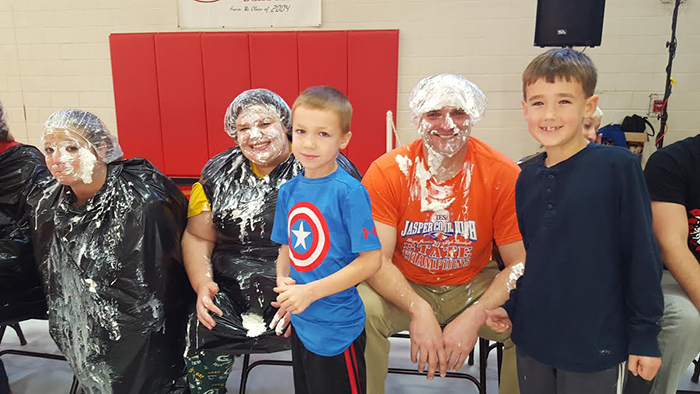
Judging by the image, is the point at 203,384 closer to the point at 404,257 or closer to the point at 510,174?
the point at 404,257

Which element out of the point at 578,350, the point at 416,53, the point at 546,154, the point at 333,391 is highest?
the point at 416,53

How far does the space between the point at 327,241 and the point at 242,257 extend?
64 centimetres

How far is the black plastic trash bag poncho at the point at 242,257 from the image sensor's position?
146 cm

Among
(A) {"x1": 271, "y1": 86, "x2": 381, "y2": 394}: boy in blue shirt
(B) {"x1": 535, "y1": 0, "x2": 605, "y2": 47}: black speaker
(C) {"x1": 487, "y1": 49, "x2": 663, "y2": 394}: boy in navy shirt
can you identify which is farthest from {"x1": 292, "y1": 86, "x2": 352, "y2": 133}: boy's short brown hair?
(B) {"x1": 535, "y1": 0, "x2": 605, "y2": 47}: black speaker

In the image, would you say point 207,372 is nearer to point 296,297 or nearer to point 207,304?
point 207,304

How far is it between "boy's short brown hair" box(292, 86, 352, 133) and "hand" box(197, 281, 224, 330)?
777 millimetres

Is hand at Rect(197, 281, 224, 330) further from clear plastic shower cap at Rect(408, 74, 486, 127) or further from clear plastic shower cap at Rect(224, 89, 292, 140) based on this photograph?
clear plastic shower cap at Rect(408, 74, 486, 127)

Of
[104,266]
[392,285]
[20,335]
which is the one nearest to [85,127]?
[104,266]

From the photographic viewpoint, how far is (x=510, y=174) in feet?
4.93

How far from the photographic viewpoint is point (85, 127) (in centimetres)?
150

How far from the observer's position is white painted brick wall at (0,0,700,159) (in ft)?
12.0

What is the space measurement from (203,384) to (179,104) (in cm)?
306

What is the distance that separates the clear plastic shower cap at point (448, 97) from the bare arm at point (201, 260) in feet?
2.83

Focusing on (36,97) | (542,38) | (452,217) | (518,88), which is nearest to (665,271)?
(452,217)
